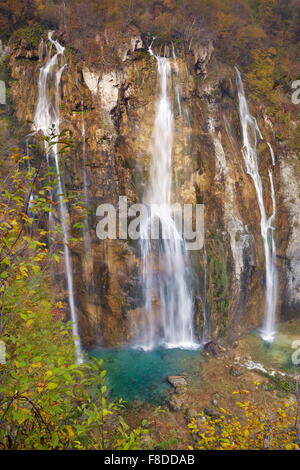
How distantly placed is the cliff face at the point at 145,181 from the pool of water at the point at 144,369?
112cm

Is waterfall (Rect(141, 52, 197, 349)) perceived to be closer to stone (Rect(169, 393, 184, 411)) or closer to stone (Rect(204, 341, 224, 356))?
stone (Rect(204, 341, 224, 356))

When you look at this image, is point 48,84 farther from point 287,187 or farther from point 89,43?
point 287,187

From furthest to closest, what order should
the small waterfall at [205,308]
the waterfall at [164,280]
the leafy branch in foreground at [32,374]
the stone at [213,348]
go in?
the waterfall at [164,280], the small waterfall at [205,308], the stone at [213,348], the leafy branch in foreground at [32,374]

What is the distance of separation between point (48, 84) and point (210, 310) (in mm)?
12483

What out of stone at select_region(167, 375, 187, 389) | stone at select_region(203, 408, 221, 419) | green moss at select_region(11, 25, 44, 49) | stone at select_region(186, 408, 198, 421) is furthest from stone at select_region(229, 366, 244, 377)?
green moss at select_region(11, 25, 44, 49)

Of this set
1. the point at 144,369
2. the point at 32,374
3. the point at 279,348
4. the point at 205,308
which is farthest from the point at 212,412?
the point at 32,374

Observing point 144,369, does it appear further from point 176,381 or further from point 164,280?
point 164,280

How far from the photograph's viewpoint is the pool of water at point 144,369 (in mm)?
9906

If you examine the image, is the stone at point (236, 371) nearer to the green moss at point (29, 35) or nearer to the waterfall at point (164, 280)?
the waterfall at point (164, 280)

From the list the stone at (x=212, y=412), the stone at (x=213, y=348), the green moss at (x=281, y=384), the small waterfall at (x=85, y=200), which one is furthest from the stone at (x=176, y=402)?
the small waterfall at (x=85, y=200)

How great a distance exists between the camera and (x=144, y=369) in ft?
36.9

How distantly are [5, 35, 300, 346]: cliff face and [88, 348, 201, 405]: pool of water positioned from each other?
1.12 m

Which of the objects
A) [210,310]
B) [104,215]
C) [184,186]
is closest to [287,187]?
[184,186]

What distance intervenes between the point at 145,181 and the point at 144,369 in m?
7.92
